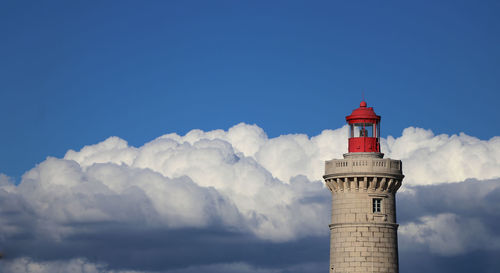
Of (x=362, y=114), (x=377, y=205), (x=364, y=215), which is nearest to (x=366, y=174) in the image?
(x=377, y=205)

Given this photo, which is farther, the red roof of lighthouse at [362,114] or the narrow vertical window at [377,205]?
the red roof of lighthouse at [362,114]

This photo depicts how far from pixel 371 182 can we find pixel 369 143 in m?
3.78

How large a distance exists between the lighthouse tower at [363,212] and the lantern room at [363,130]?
2.11 ft

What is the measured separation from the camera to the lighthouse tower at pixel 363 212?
7812 cm

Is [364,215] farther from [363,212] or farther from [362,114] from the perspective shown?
[362,114]

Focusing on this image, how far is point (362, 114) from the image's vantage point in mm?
81688

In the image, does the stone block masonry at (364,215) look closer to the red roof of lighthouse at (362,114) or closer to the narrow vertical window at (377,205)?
the narrow vertical window at (377,205)

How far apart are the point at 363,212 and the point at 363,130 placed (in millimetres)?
7362

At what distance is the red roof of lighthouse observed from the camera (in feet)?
268

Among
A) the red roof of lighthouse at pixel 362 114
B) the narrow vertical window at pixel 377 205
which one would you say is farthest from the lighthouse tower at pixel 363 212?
the red roof of lighthouse at pixel 362 114

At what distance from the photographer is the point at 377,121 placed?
82125mm

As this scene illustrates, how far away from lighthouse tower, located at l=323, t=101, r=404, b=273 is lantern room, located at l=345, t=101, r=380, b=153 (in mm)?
642

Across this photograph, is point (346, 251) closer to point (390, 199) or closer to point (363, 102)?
point (390, 199)

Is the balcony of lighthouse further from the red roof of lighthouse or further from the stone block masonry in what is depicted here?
the red roof of lighthouse
